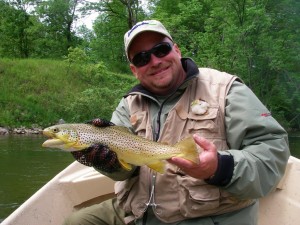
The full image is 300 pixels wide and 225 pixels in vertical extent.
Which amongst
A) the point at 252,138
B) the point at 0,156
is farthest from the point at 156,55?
the point at 0,156

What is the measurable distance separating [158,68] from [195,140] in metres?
0.93

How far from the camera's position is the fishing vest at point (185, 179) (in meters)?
2.78

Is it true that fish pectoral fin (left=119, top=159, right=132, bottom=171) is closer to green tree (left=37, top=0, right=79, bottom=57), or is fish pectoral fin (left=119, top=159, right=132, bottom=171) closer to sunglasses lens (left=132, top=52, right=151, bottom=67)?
sunglasses lens (left=132, top=52, right=151, bottom=67)

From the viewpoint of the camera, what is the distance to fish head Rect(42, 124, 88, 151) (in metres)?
2.75

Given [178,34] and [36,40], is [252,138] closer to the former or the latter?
[178,34]

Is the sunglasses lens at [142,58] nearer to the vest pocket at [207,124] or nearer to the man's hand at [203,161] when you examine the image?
the vest pocket at [207,124]

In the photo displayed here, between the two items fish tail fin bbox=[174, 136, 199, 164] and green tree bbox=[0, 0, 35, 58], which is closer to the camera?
fish tail fin bbox=[174, 136, 199, 164]

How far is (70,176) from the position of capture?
469cm

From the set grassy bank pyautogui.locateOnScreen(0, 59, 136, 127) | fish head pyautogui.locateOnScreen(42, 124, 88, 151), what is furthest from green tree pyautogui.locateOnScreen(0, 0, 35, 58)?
fish head pyautogui.locateOnScreen(42, 124, 88, 151)

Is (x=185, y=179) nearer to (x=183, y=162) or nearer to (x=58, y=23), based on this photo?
(x=183, y=162)

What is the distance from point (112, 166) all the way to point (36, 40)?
40006 millimetres

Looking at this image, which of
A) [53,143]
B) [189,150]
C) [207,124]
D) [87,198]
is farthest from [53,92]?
[189,150]

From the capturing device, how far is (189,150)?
8.01ft

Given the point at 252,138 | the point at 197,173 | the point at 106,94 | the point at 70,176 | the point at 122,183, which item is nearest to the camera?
the point at 197,173
